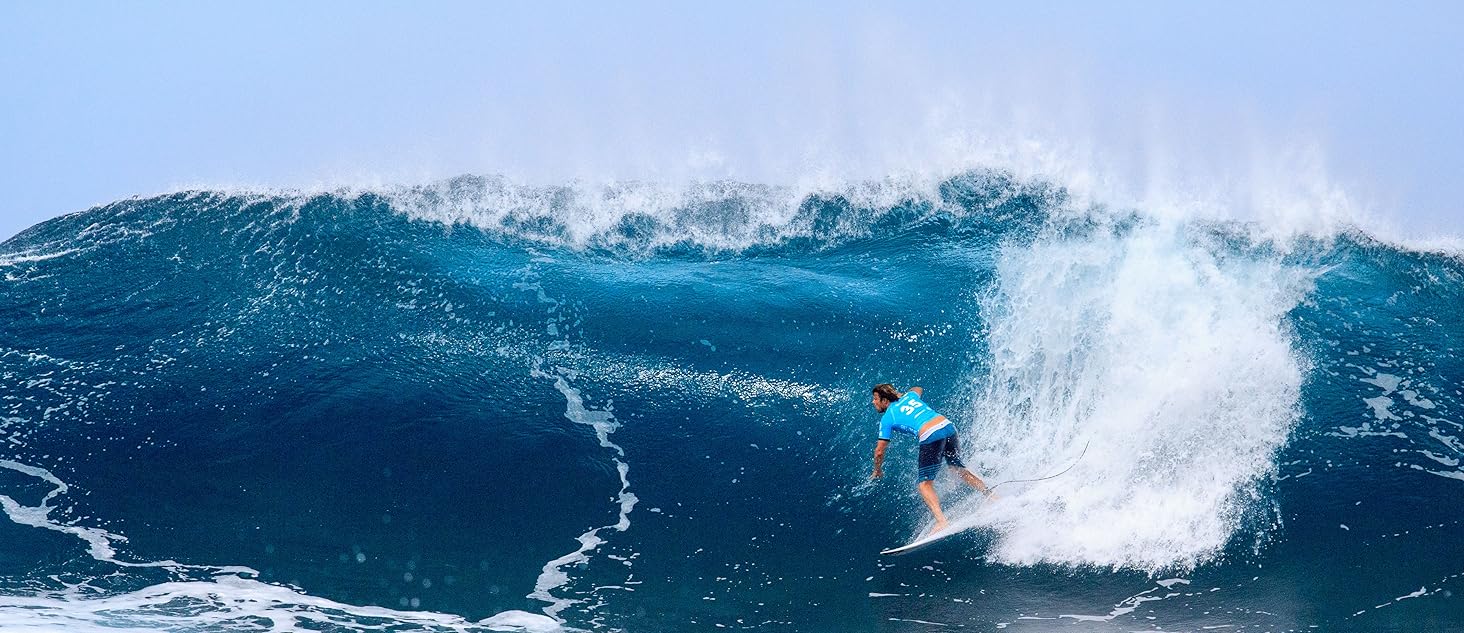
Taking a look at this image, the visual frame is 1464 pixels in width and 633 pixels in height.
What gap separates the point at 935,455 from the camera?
6.80 meters

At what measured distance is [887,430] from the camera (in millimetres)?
6902

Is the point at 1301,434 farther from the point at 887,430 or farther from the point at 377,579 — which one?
the point at 377,579

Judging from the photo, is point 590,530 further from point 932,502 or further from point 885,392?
point 932,502

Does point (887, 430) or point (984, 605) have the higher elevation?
point (887, 430)

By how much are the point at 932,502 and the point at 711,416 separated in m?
2.36

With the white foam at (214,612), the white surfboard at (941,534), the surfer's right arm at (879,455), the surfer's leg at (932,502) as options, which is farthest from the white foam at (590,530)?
the surfer's leg at (932,502)

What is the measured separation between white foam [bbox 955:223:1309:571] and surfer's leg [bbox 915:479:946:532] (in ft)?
1.23

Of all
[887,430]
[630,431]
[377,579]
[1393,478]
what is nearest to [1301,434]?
[1393,478]

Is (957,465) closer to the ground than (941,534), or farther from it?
farther from it

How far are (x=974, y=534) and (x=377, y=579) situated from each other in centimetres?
448

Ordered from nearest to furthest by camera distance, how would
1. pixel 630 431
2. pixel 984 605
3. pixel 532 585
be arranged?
pixel 984 605, pixel 532 585, pixel 630 431

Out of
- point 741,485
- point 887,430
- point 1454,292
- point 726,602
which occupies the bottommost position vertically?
point 726,602

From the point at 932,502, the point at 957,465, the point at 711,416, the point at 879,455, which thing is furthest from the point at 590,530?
the point at 957,465

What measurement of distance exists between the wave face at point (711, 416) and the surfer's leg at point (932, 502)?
0.19 meters
